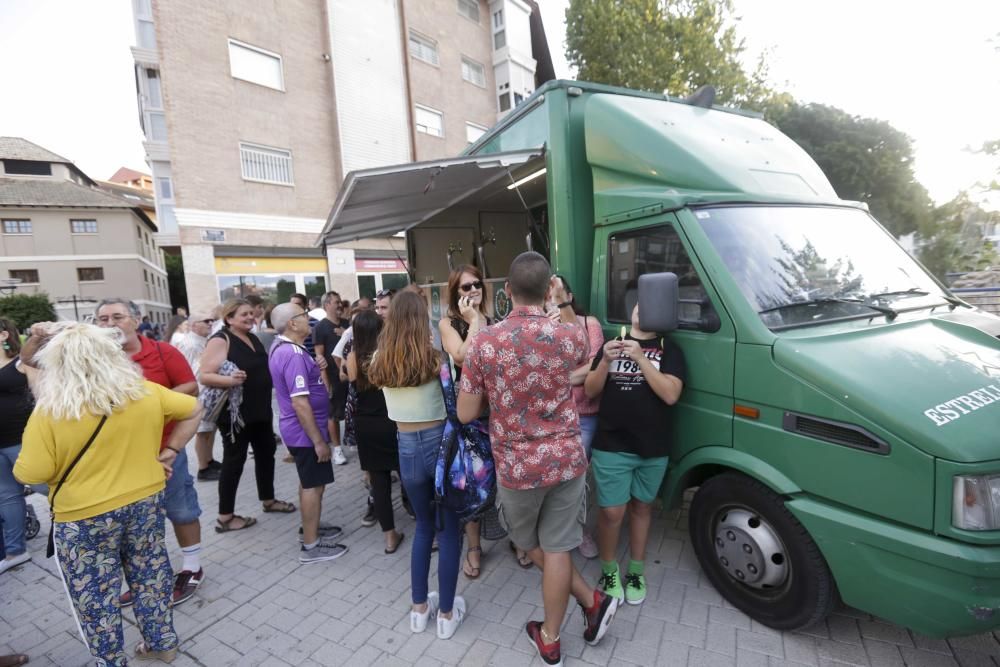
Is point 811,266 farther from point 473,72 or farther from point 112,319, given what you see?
point 473,72

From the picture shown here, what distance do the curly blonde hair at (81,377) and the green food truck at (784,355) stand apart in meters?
2.37

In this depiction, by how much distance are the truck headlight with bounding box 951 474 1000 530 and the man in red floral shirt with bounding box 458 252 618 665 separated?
1444 mm

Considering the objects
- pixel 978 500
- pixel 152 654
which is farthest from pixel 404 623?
pixel 978 500

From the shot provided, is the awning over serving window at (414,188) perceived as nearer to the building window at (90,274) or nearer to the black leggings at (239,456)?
the black leggings at (239,456)

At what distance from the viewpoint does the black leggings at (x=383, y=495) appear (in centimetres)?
348

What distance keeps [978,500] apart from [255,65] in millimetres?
18152

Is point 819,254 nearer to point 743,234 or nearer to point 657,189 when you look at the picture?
point 743,234

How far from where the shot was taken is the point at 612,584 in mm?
2791

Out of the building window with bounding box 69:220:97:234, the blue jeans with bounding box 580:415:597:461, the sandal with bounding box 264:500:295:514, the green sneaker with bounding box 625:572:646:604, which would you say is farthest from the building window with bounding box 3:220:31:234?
the green sneaker with bounding box 625:572:646:604

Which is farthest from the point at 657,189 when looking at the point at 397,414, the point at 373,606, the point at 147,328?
the point at 147,328

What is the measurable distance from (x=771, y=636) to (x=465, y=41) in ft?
79.0

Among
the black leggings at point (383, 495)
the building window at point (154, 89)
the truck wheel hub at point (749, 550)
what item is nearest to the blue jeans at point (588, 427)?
the truck wheel hub at point (749, 550)

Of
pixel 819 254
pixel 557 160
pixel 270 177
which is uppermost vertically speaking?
pixel 270 177

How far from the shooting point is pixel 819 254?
9.04 ft
